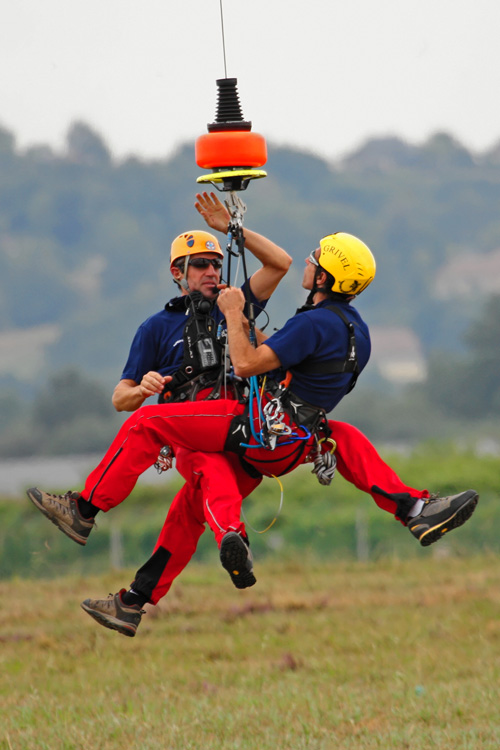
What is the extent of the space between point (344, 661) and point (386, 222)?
106568mm

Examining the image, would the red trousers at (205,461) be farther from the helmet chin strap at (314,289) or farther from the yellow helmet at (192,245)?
the yellow helmet at (192,245)

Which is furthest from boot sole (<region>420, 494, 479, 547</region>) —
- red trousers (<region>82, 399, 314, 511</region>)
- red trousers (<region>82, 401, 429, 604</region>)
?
red trousers (<region>82, 399, 314, 511</region>)

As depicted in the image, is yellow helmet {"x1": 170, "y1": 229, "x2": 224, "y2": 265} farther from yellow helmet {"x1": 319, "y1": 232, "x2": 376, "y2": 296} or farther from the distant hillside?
the distant hillside

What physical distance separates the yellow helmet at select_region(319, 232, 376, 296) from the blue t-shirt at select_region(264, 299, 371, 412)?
0.16m

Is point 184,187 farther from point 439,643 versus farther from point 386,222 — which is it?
point 439,643

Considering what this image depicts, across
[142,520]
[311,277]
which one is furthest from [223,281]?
[142,520]

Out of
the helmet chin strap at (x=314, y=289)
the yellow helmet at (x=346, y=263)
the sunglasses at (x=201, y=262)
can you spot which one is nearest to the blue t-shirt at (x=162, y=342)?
the sunglasses at (x=201, y=262)

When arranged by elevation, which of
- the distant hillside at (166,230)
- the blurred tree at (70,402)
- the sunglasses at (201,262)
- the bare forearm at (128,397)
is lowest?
the blurred tree at (70,402)

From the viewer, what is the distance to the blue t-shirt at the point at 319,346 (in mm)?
7367

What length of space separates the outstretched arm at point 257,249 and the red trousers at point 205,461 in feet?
2.93

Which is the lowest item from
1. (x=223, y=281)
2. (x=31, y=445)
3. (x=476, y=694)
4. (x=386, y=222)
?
(x=31, y=445)

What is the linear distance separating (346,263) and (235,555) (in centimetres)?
203

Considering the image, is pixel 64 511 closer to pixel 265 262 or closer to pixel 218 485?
pixel 218 485

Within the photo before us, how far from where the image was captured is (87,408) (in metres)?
83.6
